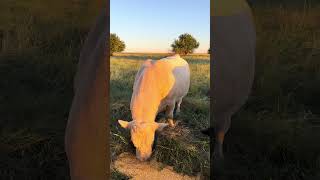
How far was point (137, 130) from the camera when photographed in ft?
6.23

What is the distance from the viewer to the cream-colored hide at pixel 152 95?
1.92 m

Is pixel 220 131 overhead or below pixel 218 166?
overhead

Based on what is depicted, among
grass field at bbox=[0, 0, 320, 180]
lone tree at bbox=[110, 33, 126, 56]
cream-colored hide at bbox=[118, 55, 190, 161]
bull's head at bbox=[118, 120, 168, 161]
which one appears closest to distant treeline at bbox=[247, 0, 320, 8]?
grass field at bbox=[0, 0, 320, 180]

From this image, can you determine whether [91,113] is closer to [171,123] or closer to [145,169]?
[145,169]

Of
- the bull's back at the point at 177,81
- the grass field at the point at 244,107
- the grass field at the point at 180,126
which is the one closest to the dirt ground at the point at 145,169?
the grass field at the point at 180,126

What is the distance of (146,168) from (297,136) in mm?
832

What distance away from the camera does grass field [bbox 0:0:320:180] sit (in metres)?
1.72

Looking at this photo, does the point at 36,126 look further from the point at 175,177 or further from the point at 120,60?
the point at 175,177

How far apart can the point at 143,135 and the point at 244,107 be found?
1.86 ft

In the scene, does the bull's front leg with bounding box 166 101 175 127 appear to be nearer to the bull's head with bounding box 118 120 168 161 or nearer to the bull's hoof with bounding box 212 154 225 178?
the bull's head with bounding box 118 120 168 161

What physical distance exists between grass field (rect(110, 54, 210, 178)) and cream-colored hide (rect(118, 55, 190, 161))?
5cm

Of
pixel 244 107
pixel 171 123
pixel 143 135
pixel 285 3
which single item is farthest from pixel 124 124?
pixel 285 3

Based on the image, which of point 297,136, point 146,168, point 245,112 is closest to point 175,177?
point 146,168

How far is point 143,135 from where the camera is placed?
75.0 inches
